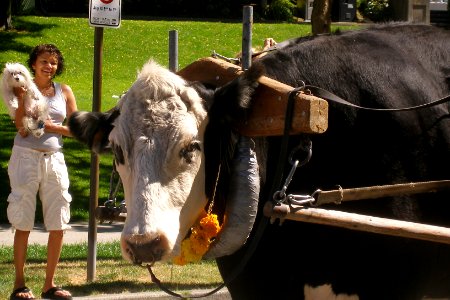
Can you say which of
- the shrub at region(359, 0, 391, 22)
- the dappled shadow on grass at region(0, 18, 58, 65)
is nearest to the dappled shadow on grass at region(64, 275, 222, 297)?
the dappled shadow on grass at region(0, 18, 58, 65)

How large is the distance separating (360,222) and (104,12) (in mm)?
4513

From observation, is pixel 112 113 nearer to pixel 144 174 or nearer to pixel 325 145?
pixel 144 174

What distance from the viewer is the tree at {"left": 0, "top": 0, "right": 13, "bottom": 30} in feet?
87.5

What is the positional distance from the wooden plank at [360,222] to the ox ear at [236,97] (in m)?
0.44

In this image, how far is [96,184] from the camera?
26.7 feet

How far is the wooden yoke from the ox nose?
74 centimetres

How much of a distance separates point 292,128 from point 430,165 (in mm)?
818

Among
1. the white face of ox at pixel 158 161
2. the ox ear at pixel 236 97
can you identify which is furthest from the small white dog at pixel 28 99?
the ox ear at pixel 236 97

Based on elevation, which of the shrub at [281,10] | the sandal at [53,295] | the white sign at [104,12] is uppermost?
the shrub at [281,10]

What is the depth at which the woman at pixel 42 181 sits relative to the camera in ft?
24.4

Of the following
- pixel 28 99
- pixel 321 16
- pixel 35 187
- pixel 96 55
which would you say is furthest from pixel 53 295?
pixel 321 16

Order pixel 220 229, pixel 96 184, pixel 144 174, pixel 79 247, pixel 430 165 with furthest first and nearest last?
pixel 79 247 → pixel 96 184 → pixel 430 165 → pixel 220 229 → pixel 144 174

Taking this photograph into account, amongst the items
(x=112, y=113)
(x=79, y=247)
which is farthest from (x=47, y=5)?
(x=112, y=113)

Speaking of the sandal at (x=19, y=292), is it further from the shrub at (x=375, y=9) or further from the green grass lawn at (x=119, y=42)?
the shrub at (x=375, y=9)
